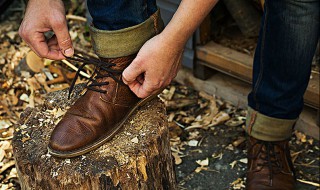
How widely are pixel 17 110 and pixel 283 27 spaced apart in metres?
1.41

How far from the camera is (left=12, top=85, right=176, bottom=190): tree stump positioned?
1.64 m

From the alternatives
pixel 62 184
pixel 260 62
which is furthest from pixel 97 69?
pixel 260 62

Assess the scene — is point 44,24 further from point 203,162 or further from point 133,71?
point 203,162

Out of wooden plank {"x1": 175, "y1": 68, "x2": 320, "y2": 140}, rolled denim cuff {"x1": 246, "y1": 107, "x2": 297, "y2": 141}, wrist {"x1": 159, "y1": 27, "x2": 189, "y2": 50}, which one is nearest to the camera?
wrist {"x1": 159, "y1": 27, "x2": 189, "y2": 50}

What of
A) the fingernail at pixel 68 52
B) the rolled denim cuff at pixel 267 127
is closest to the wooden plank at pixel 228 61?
the rolled denim cuff at pixel 267 127

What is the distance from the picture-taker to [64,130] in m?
1.70

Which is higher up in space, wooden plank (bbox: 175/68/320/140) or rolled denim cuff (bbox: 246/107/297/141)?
rolled denim cuff (bbox: 246/107/297/141)

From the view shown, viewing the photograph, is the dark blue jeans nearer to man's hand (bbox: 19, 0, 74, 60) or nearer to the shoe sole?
the shoe sole

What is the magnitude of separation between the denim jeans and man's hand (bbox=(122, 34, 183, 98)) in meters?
0.10

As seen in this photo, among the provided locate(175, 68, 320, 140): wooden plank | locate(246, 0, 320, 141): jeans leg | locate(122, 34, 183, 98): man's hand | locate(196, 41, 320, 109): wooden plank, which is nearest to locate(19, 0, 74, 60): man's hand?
locate(122, 34, 183, 98): man's hand

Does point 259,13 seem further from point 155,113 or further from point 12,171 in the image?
point 12,171

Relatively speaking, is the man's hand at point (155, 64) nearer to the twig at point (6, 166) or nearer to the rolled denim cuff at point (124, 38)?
the rolled denim cuff at point (124, 38)

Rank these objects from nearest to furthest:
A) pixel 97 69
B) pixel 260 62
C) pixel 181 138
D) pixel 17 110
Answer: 1. pixel 97 69
2. pixel 260 62
3. pixel 181 138
4. pixel 17 110

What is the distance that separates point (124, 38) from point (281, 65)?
24.0 inches
